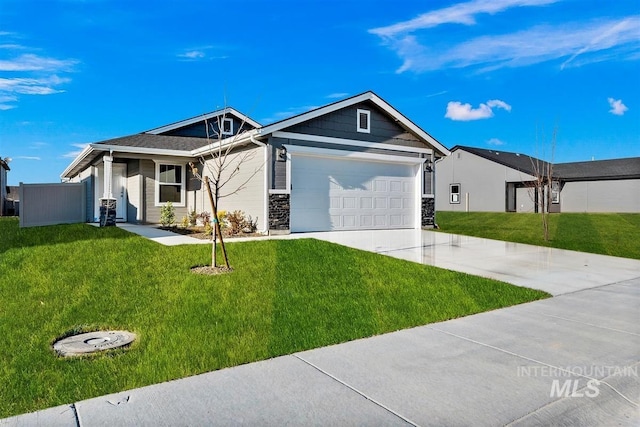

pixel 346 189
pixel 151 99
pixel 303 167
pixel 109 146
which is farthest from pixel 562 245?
pixel 151 99

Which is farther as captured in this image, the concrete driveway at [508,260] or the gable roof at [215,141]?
the gable roof at [215,141]

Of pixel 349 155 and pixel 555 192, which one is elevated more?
pixel 349 155

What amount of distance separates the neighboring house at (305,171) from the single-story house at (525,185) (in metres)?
15.3

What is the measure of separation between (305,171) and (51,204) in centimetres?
975

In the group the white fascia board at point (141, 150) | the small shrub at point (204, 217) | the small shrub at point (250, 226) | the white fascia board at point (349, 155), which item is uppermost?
the white fascia board at point (141, 150)

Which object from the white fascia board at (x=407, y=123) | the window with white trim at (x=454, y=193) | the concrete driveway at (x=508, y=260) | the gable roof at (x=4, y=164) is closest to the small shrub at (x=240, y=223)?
the concrete driveway at (x=508, y=260)

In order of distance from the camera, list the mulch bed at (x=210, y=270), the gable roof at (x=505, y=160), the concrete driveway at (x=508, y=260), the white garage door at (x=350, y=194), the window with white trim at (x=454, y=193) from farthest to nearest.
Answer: the window with white trim at (x=454, y=193)
the gable roof at (x=505, y=160)
the white garage door at (x=350, y=194)
the concrete driveway at (x=508, y=260)
the mulch bed at (x=210, y=270)

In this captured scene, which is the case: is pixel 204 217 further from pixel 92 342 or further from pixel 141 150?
pixel 92 342

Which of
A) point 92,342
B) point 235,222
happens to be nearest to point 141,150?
point 235,222

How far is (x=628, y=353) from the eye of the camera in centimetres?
416

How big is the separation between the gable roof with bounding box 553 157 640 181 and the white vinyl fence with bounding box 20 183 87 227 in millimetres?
30088

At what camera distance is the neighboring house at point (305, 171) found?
490 inches

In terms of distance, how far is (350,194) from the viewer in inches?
547

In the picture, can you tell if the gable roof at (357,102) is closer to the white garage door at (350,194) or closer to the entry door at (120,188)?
the white garage door at (350,194)
